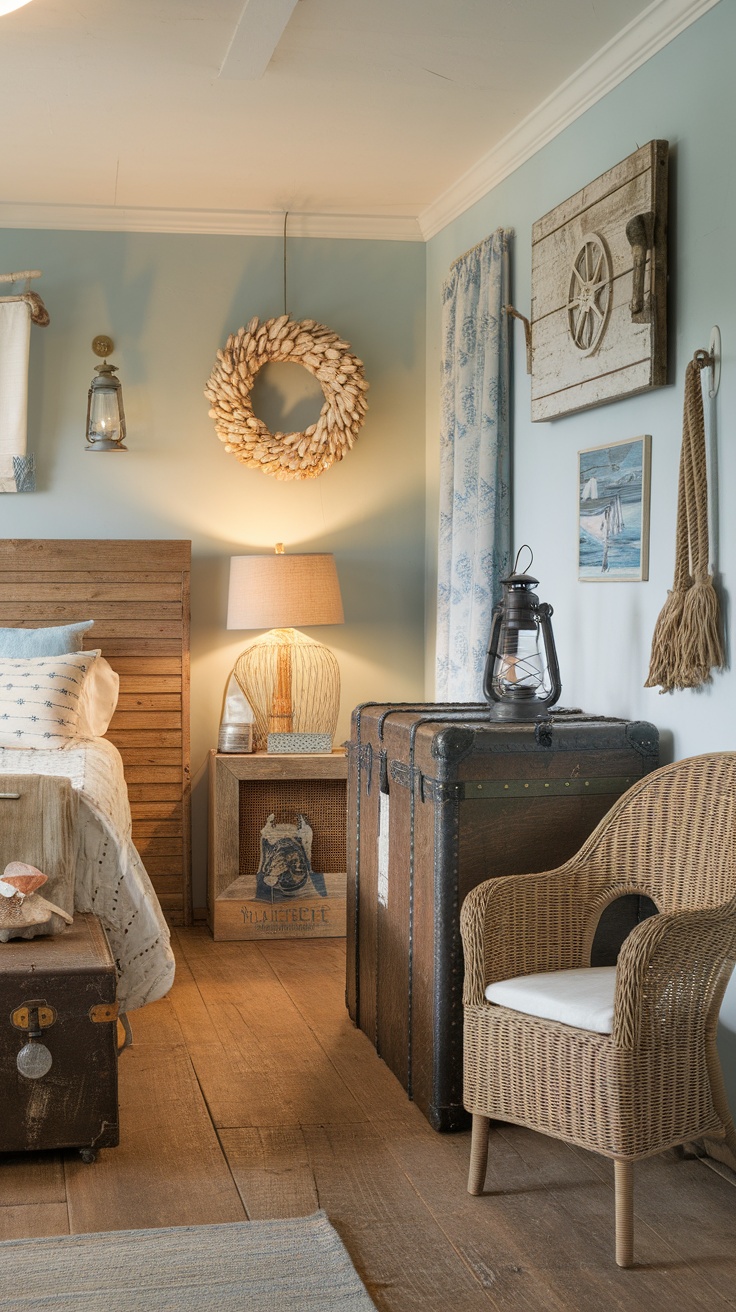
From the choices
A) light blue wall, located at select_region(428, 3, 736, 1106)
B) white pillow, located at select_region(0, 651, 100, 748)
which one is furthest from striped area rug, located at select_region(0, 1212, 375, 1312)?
white pillow, located at select_region(0, 651, 100, 748)

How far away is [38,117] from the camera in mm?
3689

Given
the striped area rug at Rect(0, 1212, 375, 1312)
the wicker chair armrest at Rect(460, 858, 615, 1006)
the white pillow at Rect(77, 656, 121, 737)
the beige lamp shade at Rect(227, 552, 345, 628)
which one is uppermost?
the beige lamp shade at Rect(227, 552, 345, 628)

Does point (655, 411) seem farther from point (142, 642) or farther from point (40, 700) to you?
point (142, 642)

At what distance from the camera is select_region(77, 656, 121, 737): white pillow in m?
4.20

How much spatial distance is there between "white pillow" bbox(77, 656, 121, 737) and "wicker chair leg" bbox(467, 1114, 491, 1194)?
2206 mm

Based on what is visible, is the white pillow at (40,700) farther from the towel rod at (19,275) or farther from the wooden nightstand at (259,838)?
the towel rod at (19,275)

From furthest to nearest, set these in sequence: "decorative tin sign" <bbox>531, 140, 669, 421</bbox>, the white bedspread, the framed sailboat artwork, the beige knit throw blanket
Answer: the white bedspread < the framed sailboat artwork < "decorative tin sign" <bbox>531, 140, 669, 421</bbox> < the beige knit throw blanket

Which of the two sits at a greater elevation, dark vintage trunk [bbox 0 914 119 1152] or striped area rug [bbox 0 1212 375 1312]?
dark vintage trunk [bbox 0 914 119 1152]

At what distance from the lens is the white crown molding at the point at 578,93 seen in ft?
9.39

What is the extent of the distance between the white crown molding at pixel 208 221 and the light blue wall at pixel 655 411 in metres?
0.93

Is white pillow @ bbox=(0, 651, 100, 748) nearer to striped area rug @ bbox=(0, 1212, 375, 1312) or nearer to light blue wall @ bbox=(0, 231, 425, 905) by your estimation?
light blue wall @ bbox=(0, 231, 425, 905)

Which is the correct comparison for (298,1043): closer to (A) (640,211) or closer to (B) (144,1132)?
(B) (144,1132)

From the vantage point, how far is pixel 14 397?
14.8ft

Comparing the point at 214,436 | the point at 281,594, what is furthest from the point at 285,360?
the point at 281,594
